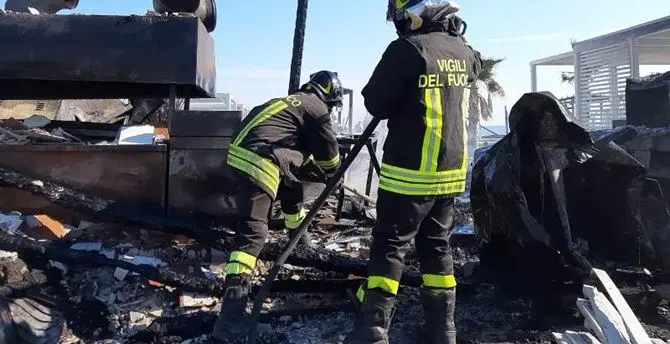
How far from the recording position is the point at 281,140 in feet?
12.5

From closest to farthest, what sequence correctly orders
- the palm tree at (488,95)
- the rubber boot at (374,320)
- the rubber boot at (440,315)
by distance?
the rubber boot at (374,320) < the rubber boot at (440,315) < the palm tree at (488,95)

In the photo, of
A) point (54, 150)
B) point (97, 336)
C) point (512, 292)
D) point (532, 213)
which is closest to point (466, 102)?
point (532, 213)

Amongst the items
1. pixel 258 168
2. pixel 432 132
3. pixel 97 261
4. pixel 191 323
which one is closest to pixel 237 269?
pixel 191 323

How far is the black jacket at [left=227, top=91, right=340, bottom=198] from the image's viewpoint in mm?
3639

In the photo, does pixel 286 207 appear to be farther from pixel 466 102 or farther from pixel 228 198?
pixel 466 102

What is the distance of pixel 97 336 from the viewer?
3379 millimetres

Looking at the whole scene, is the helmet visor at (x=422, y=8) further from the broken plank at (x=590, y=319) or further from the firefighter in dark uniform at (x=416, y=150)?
the broken plank at (x=590, y=319)

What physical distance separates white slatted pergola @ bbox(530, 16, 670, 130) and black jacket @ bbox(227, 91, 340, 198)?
1148 centimetres

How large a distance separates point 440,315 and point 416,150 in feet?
2.89

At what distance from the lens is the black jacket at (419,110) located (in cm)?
290

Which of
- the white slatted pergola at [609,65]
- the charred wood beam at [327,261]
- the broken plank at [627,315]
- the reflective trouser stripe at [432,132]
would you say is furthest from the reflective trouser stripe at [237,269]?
the white slatted pergola at [609,65]

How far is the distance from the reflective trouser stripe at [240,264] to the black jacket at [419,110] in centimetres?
98

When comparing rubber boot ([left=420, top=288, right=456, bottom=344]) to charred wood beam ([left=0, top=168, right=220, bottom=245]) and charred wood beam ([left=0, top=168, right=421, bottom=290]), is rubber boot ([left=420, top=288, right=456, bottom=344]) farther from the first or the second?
charred wood beam ([left=0, top=168, right=220, bottom=245])

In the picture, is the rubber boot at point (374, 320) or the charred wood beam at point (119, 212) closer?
the rubber boot at point (374, 320)
